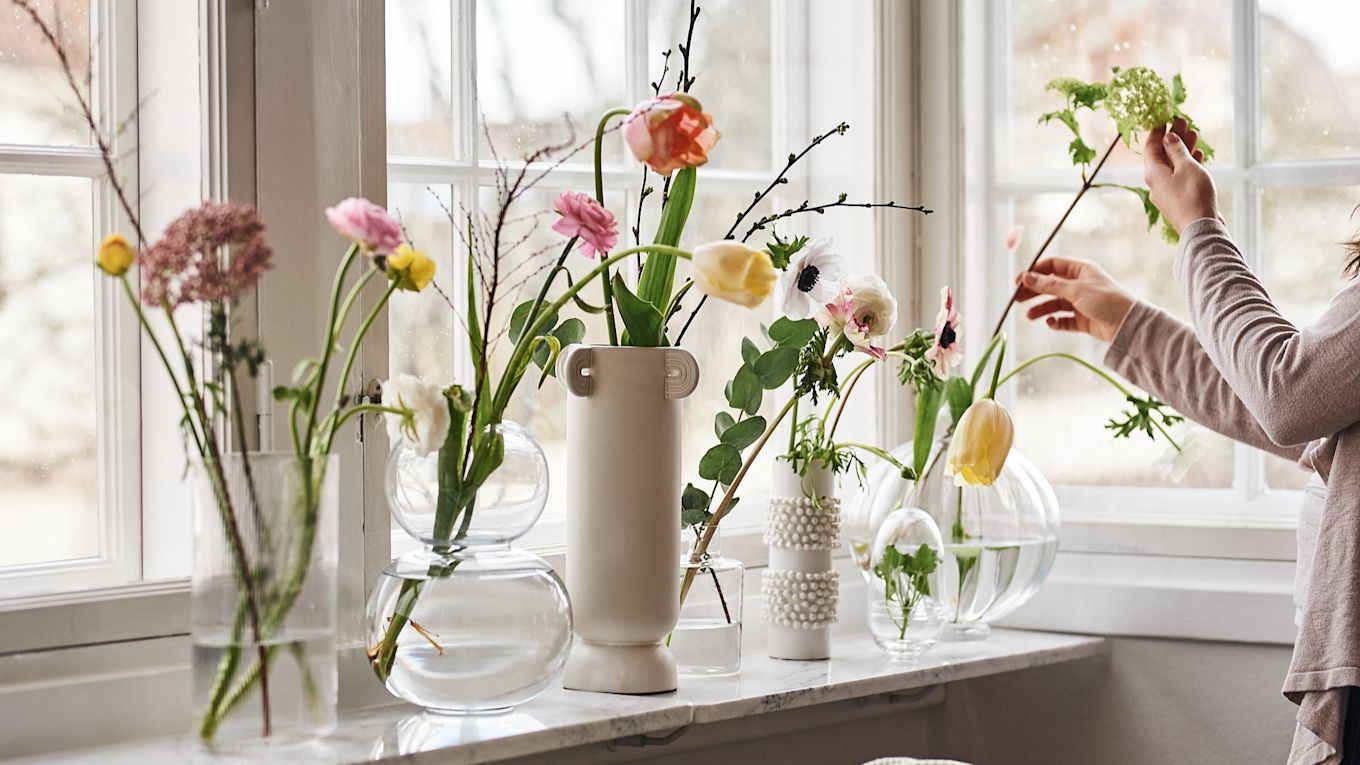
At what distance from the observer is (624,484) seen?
1.41 meters

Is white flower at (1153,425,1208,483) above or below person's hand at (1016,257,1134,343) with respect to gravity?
below

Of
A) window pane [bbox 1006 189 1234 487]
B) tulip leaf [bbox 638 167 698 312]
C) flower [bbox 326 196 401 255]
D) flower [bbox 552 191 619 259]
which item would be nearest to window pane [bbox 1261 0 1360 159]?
window pane [bbox 1006 189 1234 487]

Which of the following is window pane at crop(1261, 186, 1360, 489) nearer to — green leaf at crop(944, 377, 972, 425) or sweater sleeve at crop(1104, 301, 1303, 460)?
sweater sleeve at crop(1104, 301, 1303, 460)

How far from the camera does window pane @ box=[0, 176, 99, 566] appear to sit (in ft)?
4.39

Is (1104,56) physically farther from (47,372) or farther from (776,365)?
(47,372)

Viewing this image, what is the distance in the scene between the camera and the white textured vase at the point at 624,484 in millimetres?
A: 1414

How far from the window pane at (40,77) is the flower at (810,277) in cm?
72

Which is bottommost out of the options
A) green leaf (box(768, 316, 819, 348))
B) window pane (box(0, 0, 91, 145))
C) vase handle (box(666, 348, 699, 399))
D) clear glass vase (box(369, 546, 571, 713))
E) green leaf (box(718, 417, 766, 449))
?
clear glass vase (box(369, 546, 571, 713))

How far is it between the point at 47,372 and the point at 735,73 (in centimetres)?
104

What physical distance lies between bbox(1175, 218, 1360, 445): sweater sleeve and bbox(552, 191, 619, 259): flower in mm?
666

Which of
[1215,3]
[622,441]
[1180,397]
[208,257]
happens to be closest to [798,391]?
[622,441]

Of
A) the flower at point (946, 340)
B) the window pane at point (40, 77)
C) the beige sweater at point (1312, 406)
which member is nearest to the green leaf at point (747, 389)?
the flower at point (946, 340)

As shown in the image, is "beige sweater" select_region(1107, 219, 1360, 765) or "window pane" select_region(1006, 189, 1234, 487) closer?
"beige sweater" select_region(1107, 219, 1360, 765)

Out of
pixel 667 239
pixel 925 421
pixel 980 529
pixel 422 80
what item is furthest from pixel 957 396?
pixel 422 80
